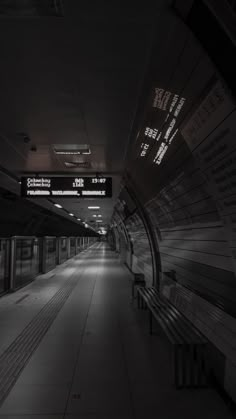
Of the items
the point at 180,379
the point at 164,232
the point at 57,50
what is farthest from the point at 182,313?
the point at 57,50

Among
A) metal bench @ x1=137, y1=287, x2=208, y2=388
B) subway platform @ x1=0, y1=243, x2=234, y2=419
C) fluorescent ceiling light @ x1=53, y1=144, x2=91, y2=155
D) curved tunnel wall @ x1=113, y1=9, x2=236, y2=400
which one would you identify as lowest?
subway platform @ x1=0, y1=243, x2=234, y2=419

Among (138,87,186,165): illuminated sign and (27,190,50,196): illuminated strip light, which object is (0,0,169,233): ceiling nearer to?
(138,87,186,165): illuminated sign

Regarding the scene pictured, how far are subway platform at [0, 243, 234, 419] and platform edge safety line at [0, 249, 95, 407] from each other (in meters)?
0.01

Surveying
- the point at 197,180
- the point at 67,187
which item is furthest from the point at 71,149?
the point at 197,180

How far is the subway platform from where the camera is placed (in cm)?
318

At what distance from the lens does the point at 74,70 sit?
3256 mm

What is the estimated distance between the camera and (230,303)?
138 inches

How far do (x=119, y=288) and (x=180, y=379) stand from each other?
6.66 m

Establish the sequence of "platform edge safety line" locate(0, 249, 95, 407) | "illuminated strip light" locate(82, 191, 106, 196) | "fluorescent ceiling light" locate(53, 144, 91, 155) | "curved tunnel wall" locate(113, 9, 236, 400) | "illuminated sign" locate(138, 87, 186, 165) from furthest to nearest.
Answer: "illuminated strip light" locate(82, 191, 106, 196), "fluorescent ceiling light" locate(53, 144, 91, 155), "platform edge safety line" locate(0, 249, 95, 407), "illuminated sign" locate(138, 87, 186, 165), "curved tunnel wall" locate(113, 9, 236, 400)

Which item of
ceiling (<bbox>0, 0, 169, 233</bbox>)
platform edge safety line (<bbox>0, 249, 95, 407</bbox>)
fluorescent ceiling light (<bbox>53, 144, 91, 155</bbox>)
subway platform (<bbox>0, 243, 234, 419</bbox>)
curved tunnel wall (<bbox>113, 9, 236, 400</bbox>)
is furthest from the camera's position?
fluorescent ceiling light (<bbox>53, 144, 91, 155</bbox>)

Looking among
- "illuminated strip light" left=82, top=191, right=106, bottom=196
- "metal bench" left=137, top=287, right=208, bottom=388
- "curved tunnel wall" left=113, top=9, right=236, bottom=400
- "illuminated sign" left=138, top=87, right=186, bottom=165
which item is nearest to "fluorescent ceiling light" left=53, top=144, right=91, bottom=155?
"curved tunnel wall" left=113, top=9, right=236, bottom=400

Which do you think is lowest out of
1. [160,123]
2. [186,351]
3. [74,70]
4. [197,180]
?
[186,351]

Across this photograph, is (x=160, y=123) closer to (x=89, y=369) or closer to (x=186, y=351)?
(x=186, y=351)

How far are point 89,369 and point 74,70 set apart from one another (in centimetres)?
366
